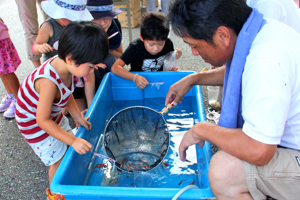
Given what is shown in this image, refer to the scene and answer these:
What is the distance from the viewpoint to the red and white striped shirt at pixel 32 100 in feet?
4.25

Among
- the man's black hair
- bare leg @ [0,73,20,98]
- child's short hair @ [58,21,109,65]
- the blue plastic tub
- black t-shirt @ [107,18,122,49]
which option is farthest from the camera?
black t-shirt @ [107,18,122,49]

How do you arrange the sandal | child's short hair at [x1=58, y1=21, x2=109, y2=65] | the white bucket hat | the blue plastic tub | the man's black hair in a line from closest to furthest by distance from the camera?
1. the man's black hair
2. the blue plastic tub
3. child's short hair at [x1=58, y1=21, x2=109, y2=65]
4. the sandal
5. the white bucket hat

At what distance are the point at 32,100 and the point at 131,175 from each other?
2.61 ft

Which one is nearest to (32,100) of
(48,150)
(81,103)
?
(48,150)

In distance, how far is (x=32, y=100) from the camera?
136 centimetres

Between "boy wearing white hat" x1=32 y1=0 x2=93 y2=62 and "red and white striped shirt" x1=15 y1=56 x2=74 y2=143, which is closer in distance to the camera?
"red and white striped shirt" x1=15 y1=56 x2=74 y2=143

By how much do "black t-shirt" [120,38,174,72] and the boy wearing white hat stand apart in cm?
48

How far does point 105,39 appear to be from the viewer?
4.26ft

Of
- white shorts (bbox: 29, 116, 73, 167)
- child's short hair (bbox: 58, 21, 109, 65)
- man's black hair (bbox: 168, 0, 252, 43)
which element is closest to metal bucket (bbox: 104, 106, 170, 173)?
white shorts (bbox: 29, 116, 73, 167)

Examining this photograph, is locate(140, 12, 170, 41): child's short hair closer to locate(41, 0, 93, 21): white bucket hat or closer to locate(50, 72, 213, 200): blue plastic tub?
locate(50, 72, 213, 200): blue plastic tub

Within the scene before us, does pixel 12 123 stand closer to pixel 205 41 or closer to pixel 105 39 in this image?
pixel 105 39

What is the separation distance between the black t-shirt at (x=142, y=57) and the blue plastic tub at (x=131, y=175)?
175 mm

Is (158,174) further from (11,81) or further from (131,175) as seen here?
(11,81)

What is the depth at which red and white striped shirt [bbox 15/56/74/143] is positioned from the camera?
1.29 meters
